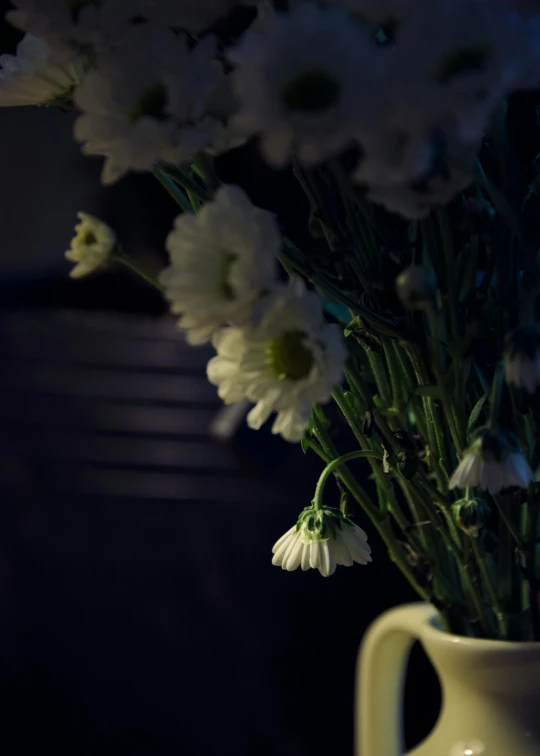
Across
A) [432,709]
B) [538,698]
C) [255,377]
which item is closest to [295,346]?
[255,377]

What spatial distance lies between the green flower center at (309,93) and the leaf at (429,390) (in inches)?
6.1

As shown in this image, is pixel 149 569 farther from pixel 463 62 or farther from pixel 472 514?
pixel 463 62

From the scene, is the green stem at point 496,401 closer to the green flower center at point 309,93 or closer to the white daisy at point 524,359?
the white daisy at point 524,359

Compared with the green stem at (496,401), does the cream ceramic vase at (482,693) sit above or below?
below

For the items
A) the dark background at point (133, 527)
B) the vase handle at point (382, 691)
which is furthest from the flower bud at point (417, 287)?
the dark background at point (133, 527)

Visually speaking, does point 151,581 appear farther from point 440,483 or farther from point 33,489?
point 440,483

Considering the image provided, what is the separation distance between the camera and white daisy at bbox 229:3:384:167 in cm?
26

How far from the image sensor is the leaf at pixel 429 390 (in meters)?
0.38

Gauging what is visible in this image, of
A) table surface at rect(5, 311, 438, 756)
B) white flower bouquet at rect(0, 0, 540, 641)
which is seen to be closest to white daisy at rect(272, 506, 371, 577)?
white flower bouquet at rect(0, 0, 540, 641)

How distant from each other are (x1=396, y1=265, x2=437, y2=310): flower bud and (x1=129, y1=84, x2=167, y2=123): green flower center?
110 mm

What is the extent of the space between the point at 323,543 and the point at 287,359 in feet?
0.43

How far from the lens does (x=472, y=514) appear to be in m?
0.38

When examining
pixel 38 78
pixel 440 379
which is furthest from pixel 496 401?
pixel 38 78

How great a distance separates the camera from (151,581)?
1.02m
